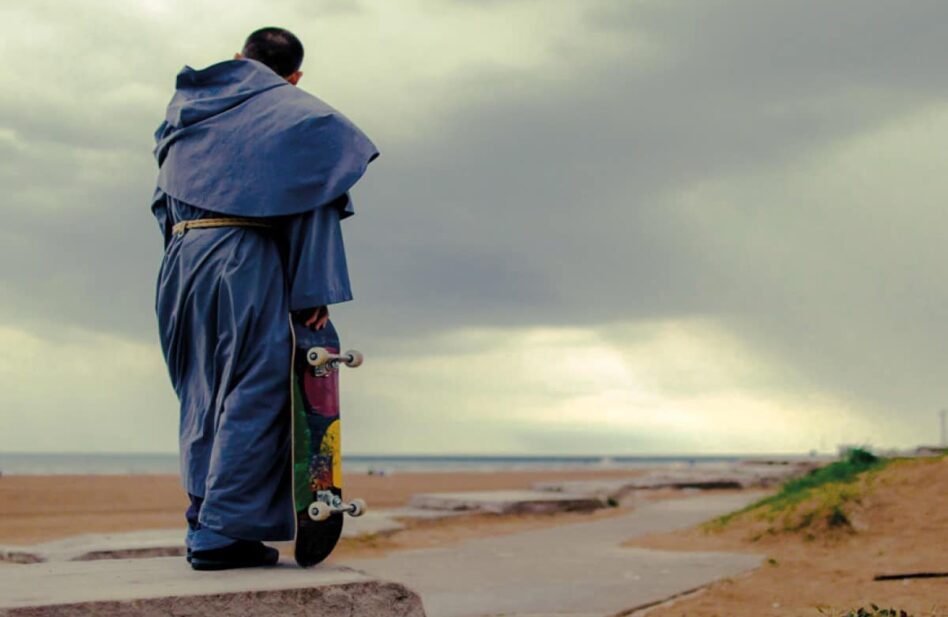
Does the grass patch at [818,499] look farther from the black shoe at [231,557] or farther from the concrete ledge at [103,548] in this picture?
the black shoe at [231,557]

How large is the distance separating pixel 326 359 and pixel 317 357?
3 cm

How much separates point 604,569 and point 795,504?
7.49ft

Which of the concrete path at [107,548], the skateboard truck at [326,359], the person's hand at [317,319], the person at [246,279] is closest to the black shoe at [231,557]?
the person at [246,279]

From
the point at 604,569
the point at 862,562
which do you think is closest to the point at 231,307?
the point at 604,569

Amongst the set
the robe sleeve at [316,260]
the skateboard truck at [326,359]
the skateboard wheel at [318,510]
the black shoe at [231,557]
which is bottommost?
the black shoe at [231,557]

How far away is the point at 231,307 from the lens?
3.46 metres

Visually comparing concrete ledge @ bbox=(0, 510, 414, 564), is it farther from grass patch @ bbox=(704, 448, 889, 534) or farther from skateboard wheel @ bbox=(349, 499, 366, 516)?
grass patch @ bbox=(704, 448, 889, 534)

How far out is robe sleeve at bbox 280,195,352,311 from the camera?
11.3 feet

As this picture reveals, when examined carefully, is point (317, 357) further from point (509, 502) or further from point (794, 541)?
point (509, 502)

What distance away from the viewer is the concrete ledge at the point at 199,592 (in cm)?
275

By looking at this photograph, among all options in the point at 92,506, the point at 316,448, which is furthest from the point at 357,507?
the point at 92,506

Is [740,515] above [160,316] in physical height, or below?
below

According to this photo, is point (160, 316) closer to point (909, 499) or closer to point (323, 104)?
point (323, 104)

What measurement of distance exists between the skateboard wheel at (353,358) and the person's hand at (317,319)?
158 mm
